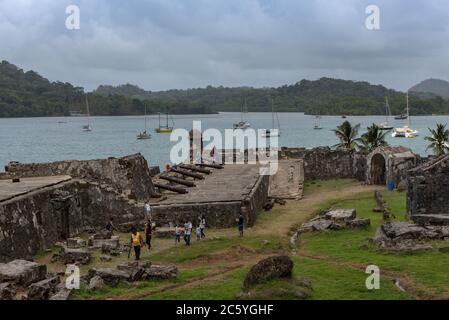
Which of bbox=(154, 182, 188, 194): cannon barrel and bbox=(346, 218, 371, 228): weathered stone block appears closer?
bbox=(346, 218, 371, 228): weathered stone block

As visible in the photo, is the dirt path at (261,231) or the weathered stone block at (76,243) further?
the weathered stone block at (76,243)

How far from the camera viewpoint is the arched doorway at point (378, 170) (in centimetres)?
4272

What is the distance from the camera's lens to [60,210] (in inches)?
1025

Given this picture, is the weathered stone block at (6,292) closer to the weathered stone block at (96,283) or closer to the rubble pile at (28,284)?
the rubble pile at (28,284)

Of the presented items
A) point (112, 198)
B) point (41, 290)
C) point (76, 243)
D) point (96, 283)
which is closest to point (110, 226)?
point (112, 198)

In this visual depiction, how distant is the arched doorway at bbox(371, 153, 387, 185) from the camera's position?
140 feet

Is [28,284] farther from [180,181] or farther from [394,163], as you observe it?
[394,163]

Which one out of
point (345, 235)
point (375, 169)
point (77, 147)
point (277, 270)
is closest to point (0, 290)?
point (277, 270)

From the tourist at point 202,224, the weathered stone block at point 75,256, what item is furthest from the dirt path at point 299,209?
the weathered stone block at point 75,256

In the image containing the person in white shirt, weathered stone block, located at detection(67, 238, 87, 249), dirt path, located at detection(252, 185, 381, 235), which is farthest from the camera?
dirt path, located at detection(252, 185, 381, 235)

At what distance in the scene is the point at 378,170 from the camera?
43.0 meters

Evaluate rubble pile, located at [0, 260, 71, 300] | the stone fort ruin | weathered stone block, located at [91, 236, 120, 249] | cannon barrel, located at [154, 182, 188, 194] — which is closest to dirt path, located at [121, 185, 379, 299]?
the stone fort ruin

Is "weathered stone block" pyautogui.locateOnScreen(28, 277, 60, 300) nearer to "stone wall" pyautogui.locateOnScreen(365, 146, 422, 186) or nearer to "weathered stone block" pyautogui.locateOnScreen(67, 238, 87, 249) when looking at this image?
"weathered stone block" pyautogui.locateOnScreen(67, 238, 87, 249)
